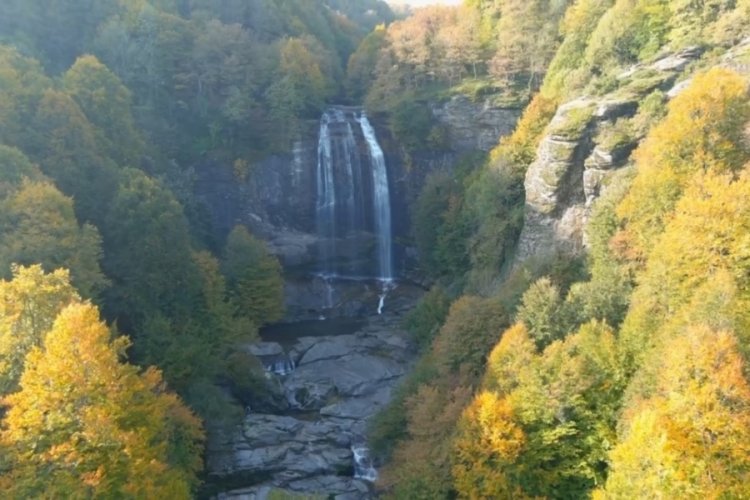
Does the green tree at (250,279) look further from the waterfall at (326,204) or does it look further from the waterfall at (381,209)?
the waterfall at (381,209)

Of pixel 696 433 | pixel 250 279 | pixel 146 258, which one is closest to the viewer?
pixel 696 433

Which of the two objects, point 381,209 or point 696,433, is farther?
point 381,209

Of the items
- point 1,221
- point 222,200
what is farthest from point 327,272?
point 1,221

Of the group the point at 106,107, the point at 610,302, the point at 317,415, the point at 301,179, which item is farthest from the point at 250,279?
the point at 610,302

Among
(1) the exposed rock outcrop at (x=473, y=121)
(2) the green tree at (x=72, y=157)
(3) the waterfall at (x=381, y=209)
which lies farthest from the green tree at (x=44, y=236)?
(1) the exposed rock outcrop at (x=473, y=121)

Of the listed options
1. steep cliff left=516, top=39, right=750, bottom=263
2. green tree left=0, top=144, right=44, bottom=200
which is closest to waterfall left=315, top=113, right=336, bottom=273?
steep cliff left=516, top=39, right=750, bottom=263

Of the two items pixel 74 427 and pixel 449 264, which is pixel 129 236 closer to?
pixel 74 427
